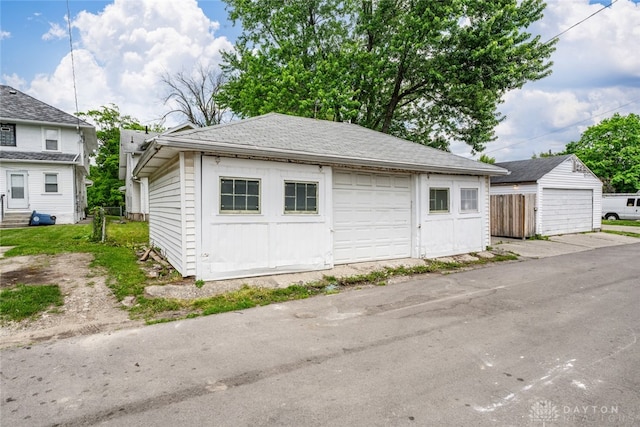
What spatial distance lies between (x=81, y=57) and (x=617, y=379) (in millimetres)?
15514

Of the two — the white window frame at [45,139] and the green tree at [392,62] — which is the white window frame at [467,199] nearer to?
the green tree at [392,62]

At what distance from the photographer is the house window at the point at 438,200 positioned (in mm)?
9781

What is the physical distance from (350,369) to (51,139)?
22171mm

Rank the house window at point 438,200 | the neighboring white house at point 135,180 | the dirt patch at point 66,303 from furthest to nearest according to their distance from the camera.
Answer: the neighboring white house at point 135,180, the house window at point 438,200, the dirt patch at point 66,303

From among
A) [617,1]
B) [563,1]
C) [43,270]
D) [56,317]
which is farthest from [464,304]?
[563,1]

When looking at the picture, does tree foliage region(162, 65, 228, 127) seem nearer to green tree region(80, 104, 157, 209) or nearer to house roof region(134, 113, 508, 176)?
green tree region(80, 104, 157, 209)

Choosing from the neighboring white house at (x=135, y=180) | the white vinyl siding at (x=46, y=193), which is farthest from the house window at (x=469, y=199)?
the white vinyl siding at (x=46, y=193)

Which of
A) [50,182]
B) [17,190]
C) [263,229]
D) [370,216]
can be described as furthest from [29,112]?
[370,216]

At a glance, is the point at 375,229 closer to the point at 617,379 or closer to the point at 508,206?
the point at 617,379

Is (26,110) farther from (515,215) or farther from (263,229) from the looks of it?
(515,215)

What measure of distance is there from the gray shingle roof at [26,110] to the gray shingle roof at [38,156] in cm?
177

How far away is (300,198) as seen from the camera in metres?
7.54

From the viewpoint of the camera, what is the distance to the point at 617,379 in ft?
10.0

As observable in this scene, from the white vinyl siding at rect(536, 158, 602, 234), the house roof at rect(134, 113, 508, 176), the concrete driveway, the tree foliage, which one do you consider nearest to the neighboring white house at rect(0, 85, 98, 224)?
the house roof at rect(134, 113, 508, 176)
